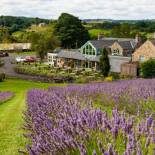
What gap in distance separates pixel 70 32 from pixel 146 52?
40.3m

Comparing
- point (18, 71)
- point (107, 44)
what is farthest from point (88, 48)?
point (18, 71)

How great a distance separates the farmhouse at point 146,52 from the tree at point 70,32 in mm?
37896

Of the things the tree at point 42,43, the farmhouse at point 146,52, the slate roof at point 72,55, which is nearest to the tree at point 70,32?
the tree at point 42,43

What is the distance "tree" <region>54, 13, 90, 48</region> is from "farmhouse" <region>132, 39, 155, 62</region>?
3790cm

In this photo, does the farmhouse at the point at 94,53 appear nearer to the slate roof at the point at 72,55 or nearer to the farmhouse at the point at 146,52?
the slate roof at the point at 72,55

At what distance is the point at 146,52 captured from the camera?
5531 centimetres

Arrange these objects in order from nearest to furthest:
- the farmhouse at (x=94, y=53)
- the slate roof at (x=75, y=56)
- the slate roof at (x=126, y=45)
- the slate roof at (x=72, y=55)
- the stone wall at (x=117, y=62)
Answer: the stone wall at (x=117, y=62) → the farmhouse at (x=94, y=53) → the slate roof at (x=126, y=45) → the slate roof at (x=75, y=56) → the slate roof at (x=72, y=55)

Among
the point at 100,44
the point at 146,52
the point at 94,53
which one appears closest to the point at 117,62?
the point at 146,52

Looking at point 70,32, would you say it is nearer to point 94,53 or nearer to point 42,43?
point 42,43

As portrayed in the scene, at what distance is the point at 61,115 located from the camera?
6672 mm

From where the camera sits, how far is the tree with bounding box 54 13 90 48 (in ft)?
307

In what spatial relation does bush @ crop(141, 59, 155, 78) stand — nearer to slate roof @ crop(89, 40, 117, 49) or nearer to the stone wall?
the stone wall

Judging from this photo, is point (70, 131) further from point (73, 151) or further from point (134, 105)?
point (134, 105)

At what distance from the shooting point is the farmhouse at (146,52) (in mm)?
54119
